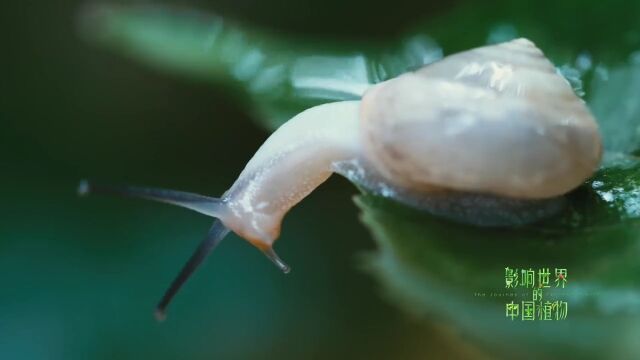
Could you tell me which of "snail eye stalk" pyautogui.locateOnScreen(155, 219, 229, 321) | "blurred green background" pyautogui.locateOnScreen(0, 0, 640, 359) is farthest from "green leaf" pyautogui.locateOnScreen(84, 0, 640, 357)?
"snail eye stalk" pyautogui.locateOnScreen(155, 219, 229, 321)

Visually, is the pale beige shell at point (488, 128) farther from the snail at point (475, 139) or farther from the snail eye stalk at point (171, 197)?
the snail eye stalk at point (171, 197)

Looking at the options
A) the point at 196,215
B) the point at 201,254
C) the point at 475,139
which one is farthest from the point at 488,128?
the point at 196,215

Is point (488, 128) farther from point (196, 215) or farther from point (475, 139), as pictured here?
point (196, 215)

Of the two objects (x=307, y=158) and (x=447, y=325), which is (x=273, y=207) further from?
(x=447, y=325)

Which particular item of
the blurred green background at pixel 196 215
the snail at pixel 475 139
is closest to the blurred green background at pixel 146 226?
the blurred green background at pixel 196 215

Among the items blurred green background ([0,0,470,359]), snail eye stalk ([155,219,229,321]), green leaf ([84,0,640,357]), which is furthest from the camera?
blurred green background ([0,0,470,359])

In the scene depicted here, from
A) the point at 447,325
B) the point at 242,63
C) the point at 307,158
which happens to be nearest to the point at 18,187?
the point at 242,63

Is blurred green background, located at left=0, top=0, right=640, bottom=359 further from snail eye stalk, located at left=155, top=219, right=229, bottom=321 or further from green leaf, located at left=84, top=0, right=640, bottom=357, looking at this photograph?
snail eye stalk, located at left=155, top=219, right=229, bottom=321
